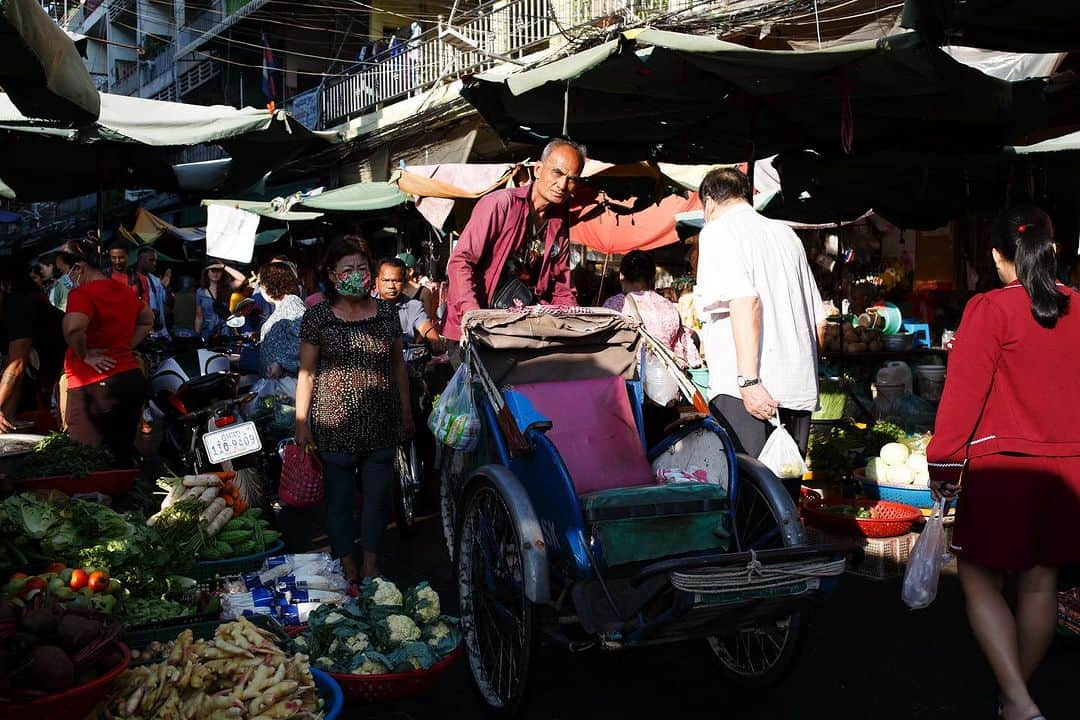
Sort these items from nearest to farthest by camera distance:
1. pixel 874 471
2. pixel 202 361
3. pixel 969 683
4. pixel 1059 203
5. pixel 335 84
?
pixel 969 683
pixel 874 471
pixel 202 361
pixel 1059 203
pixel 335 84

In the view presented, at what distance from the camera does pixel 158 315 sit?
13.1 meters

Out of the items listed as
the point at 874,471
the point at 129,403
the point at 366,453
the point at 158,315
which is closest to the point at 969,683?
the point at 874,471

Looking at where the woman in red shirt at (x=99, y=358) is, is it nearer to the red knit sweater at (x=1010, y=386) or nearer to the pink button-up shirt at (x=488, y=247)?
the pink button-up shirt at (x=488, y=247)

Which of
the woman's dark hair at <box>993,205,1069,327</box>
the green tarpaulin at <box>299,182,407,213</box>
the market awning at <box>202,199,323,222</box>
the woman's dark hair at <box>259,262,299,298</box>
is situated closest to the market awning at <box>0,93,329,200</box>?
the woman's dark hair at <box>259,262,299,298</box>

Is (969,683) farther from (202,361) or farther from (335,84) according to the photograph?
(335,84)

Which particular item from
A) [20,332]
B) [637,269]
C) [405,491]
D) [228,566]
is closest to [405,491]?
[405,491]

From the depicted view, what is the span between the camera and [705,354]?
5.96m

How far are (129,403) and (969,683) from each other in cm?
575

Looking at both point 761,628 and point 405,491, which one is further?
point 405,491

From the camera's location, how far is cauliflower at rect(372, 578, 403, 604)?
4246mm

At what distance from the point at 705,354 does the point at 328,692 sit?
3417 mm

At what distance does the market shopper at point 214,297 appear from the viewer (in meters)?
15.1

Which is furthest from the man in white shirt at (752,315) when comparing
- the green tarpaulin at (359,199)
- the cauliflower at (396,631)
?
the green tarpaulin at (359,199)

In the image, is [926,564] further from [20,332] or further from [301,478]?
[20,332]
